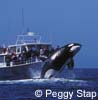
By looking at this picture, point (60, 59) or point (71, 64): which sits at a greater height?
point (60, 59)

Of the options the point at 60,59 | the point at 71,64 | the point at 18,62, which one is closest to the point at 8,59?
the point at 18,62

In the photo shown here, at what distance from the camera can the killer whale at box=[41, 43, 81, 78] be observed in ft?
331

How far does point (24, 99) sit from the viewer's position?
7019 centimetres

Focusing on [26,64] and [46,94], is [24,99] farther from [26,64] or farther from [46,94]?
[26,64]

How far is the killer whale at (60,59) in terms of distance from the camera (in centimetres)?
10088

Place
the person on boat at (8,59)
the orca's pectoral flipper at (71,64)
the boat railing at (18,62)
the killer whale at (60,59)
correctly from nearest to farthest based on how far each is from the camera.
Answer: the killer whale at (60,59) → the orca's pectoral flipper at (71,64) → the boat railing at (18,62) → the person on boat at (8,59)

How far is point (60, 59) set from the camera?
10088cm

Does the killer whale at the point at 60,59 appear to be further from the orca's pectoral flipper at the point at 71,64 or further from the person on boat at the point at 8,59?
the person on boat at the point at 8,59

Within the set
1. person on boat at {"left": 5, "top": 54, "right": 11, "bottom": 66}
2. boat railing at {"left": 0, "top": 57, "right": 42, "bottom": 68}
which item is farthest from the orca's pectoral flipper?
person on boat at {"left": 5, "top": 54, "right": 11, "bottom": 66}

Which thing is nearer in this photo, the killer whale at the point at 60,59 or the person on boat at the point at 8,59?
the killer whale at the point at 60,59

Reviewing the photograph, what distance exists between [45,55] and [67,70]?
5.96m

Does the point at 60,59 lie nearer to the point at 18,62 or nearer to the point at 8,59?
the point at 18,62

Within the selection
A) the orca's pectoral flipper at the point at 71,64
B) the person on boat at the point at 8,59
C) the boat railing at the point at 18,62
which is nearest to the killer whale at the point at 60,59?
the orca's pectoral flipper at the point at 71,64

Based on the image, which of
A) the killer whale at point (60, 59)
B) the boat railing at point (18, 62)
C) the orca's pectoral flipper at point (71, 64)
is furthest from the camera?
the boat railing at point (18, 62)
